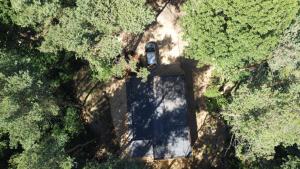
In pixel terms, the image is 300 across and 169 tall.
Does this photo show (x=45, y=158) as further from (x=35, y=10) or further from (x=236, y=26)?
(x=236, y=26)

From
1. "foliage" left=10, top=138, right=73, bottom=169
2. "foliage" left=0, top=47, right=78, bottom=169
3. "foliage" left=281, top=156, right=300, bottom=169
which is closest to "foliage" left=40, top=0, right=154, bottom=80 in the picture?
"foliage" left=0, top=47, right=78, bottom=169

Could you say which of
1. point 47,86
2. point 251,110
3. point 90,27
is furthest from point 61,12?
point 251,110

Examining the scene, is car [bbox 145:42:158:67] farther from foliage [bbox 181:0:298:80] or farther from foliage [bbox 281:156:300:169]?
foliage [bbox 281:156:300:169]

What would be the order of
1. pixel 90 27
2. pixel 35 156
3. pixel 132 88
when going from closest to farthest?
pixel 35 156
pixel 90 27
pixel 132 88

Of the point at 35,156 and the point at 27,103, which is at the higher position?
the point at 27,103

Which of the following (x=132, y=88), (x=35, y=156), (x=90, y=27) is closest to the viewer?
(x=35, y=156)

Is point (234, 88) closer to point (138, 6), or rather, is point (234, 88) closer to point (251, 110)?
point (251, 110)
